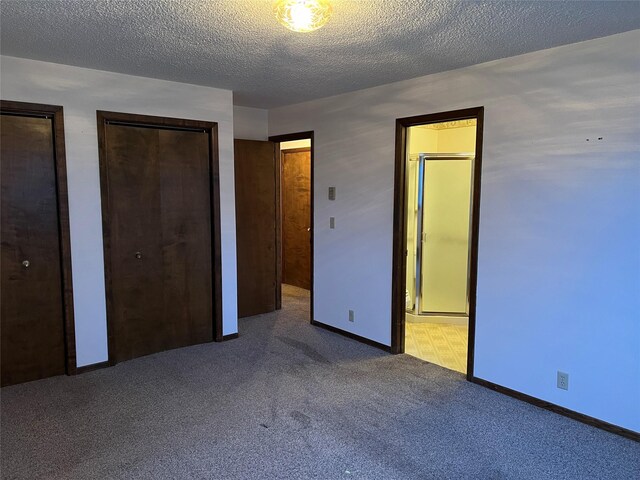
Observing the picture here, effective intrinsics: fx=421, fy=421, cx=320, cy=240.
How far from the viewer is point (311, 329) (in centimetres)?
459

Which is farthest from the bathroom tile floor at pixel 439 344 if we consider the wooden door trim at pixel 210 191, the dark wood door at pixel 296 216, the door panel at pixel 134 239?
the door panel at pixel 134 239

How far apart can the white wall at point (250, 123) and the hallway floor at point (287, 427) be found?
8.69 ft

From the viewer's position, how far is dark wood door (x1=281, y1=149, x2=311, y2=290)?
6289 mm

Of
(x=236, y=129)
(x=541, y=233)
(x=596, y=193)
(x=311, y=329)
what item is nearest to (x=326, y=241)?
(x=311, y=329)

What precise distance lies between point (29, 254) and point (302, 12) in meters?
2.74

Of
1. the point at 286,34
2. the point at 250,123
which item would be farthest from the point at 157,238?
the point at 286,34

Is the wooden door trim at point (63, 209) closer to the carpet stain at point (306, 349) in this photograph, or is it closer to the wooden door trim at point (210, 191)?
the wooden door trim at point (210, 191)

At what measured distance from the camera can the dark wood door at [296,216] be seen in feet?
20.6

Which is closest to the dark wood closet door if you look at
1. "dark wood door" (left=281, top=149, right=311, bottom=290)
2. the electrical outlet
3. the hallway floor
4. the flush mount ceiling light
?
the hallway floor

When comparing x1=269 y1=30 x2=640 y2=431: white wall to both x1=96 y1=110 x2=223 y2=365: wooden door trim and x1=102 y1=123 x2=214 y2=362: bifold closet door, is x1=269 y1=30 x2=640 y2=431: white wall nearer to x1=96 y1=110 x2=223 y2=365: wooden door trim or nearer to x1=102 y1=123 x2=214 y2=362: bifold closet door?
x1=96 y1=110 x2=223 y2=365: wooden door trim

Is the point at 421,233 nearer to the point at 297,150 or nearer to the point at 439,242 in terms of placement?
the point at 439,242

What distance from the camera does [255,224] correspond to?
4.96m

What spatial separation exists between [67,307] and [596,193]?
3.89 m

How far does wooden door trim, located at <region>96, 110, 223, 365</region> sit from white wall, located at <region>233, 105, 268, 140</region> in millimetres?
972
